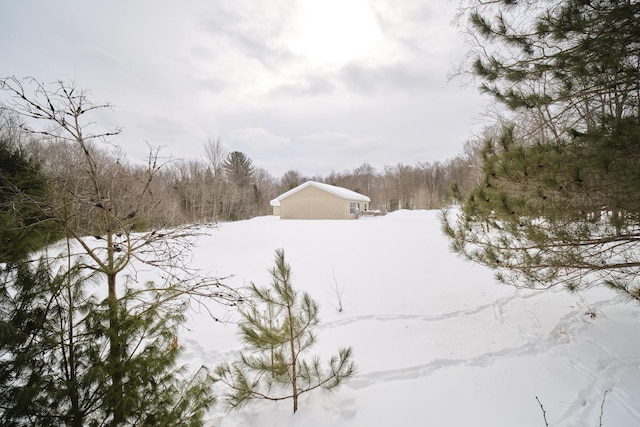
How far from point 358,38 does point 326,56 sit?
5.74 ft

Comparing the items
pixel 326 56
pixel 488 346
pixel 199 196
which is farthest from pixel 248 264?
pixel 199 196

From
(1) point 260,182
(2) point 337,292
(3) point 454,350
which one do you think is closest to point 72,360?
(3) point 454,350

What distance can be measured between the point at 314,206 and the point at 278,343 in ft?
67.9

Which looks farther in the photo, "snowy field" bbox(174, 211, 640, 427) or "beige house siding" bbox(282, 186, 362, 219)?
"beige house siding" bbox(282, 186, 362, 219)

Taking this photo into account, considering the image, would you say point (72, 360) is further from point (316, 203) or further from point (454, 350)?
point (316, 203)

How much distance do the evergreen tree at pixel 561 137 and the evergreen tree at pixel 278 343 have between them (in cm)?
285

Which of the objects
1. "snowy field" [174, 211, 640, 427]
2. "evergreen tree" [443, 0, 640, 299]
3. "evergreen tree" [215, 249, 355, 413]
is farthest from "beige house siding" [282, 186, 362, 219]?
"evergreen tree" [215, 249, 355, 413]

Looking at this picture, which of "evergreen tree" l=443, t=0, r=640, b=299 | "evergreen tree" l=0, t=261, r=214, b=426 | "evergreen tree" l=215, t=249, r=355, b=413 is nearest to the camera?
"evergreen tree" l=0, t=261, r=214, b=426

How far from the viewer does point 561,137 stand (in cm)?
308

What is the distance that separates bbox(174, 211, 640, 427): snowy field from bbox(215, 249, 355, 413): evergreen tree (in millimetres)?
337

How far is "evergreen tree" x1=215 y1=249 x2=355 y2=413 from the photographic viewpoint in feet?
8.78

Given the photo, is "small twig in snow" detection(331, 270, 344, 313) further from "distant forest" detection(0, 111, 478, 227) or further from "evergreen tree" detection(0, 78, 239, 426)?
"evergreen tree" detection(0, 78, 239, 426)

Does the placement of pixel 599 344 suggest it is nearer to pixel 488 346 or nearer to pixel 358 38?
pixel 488 346

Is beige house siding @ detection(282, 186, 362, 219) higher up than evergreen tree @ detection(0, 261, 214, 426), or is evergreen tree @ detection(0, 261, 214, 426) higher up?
beige house siding @ detection(282, 186, 362, 219)
